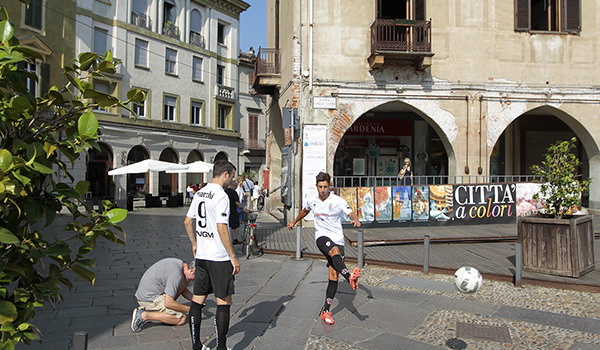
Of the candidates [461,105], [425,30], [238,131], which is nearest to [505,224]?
[461,105]

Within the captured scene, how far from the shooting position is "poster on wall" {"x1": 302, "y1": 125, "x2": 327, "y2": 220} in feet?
43.3

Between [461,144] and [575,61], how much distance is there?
16.3 ft

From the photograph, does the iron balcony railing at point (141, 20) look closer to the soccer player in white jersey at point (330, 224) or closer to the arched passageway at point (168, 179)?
the arched passageway at point (168, 179)

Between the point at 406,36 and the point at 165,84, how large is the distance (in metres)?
21.8

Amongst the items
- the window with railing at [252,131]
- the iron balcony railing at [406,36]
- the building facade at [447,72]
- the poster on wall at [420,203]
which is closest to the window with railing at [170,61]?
the window with railing at [252,131]

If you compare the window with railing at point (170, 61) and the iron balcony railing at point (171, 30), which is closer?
the window with railing at point (170, 61)

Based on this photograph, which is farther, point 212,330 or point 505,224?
point 505,224

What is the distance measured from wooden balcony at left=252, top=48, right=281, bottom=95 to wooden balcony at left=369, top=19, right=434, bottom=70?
4.42 metres

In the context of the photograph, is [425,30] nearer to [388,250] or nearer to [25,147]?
[388,250]

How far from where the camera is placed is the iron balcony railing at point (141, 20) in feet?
95.4

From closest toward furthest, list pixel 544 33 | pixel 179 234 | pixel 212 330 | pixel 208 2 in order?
pixel 212 330, pixel 179 234, pixel 544 33, pixel 208 2

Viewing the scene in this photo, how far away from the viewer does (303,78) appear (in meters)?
13.5

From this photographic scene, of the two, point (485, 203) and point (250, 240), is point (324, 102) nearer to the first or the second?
point (485, 203)

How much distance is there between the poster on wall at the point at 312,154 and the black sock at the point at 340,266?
8.13 meters
